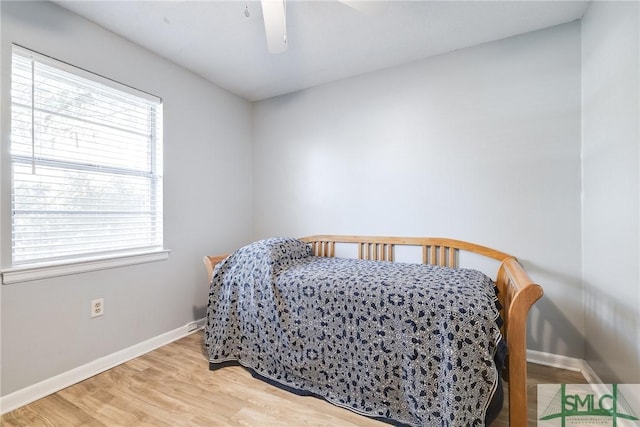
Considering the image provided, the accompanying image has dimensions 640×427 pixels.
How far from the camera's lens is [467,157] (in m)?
2.13

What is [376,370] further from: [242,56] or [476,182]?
[242,56]

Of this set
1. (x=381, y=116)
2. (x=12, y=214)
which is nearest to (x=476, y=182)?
(x=381, y=116)

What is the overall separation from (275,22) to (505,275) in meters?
1.91

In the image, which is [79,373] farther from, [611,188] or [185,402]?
[611,188]

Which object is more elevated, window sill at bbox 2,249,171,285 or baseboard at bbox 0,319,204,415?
window sill at bbox 2,249,171,285

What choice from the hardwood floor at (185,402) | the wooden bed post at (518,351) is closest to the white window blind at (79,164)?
the hardwood floor at (185,402)

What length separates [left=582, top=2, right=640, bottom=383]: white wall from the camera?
1268 mm

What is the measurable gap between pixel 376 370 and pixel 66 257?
2.00 m

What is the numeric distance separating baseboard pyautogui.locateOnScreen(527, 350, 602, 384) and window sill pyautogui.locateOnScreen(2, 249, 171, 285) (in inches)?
114

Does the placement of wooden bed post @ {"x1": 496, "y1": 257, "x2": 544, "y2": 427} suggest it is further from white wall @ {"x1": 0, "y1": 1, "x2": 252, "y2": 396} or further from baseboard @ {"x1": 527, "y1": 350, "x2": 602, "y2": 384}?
white wall @ {"x1": 0, "y1": 1, "x2": 252, "y2": 396}

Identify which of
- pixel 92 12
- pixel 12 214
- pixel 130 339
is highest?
pixel 92 12

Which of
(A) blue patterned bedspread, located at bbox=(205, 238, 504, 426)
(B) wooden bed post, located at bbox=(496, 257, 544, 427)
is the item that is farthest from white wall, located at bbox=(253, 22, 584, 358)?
(B) wooden bed post, located at bbox=(496, 257, 544, 427)

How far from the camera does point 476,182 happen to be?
82.5 inches

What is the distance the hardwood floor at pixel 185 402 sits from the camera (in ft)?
4.57
